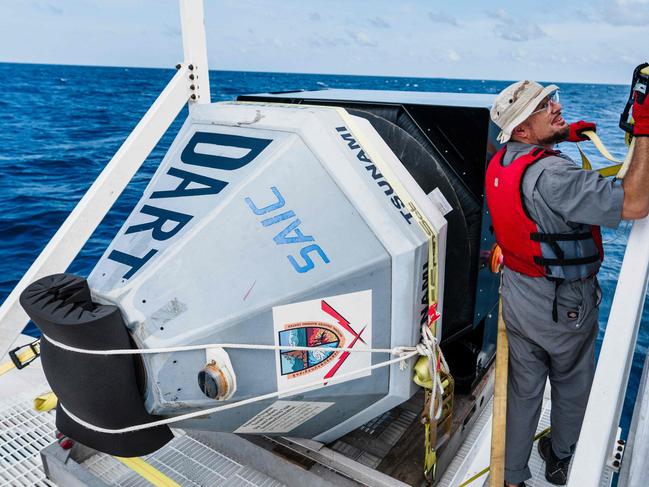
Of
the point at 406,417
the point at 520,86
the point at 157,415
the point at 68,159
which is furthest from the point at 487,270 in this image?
the point at 68,159

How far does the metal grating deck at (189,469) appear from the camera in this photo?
251 cm

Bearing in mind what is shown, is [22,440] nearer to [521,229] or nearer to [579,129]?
[521,229]

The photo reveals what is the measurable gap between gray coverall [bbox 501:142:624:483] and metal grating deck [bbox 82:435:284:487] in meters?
1.17

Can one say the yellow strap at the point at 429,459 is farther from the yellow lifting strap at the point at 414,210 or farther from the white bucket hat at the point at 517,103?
the white bucket hat at the point at 517,103

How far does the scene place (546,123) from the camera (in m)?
2.04

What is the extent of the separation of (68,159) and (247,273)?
1357 centimetres

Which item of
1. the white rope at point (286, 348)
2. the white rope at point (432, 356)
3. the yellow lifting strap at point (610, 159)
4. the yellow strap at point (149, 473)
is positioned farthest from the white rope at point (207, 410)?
the yellow lifting strap at point (610, 159)

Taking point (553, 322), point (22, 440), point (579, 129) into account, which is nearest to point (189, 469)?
point (22, 440)

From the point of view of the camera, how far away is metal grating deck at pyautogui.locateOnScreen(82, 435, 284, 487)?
2.51 metres

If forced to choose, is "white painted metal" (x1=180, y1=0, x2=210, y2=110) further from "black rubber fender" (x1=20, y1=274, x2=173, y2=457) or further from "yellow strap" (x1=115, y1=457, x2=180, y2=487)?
"yellow strap" (x1=115, y1=457, x2=180, y2=487)

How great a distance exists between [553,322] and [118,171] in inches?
92.8

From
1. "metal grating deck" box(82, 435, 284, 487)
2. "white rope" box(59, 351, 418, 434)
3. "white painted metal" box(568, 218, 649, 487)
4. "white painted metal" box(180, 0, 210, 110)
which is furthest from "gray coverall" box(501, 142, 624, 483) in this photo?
"white painted metal" box(180, 0, 210, 110)

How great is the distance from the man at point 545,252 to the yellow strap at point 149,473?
1.51 m

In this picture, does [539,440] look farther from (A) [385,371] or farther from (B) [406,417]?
(A) [385,371]
